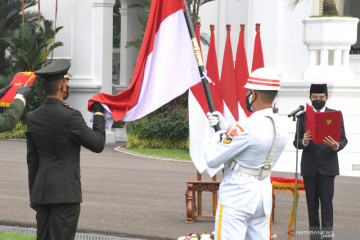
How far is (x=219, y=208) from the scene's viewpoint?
17.5 ft

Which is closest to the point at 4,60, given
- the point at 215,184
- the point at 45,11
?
Answer: the point at 45,11

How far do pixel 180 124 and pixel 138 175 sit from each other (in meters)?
6.41

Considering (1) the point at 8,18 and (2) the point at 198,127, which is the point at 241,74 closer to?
(2) the point at 198,127

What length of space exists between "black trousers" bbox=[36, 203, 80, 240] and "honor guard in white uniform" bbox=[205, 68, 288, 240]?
46.0 inches

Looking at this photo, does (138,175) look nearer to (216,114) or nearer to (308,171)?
(308,171)

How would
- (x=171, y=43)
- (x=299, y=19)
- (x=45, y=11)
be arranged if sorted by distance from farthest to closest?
1. (x=45, y=11)
2. (x=299, y=19)
3. (x=171, y=43)

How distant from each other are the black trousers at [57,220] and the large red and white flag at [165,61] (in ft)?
6.59

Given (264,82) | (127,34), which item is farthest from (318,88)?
(127,34)

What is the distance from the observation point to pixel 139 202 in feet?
38.8

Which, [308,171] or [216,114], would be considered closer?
[216,114]

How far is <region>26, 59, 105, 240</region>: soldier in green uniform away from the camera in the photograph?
5688 millimetres

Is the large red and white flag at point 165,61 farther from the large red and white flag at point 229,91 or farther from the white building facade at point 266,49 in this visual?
the white building facade at point 266,49

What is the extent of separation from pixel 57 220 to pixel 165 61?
8.31 ft

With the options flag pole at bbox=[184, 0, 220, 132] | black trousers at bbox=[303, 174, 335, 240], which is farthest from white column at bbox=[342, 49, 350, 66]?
flag pole at bbox=[184, 0, 220, 132]
